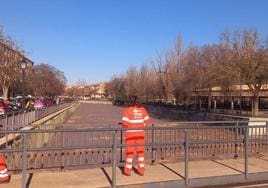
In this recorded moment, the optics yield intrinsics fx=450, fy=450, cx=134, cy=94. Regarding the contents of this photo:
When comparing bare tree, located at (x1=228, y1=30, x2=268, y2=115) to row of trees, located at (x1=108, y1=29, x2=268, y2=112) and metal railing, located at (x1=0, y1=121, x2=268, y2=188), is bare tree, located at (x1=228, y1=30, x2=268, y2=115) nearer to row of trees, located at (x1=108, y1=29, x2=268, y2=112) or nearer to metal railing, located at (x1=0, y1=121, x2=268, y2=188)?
row of trees, located at (x1=108, y1=29, x2=268, y2=112)

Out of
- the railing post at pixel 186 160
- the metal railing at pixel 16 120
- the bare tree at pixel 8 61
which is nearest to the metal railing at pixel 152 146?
the railing post at pixel 186 160

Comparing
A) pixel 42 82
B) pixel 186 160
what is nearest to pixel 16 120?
pixel 186 160

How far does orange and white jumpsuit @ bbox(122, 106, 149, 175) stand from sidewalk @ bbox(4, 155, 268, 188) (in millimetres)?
282

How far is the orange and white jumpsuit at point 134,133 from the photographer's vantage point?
9.45m

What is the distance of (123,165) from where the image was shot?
10.4 m

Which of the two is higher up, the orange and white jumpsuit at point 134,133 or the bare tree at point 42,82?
the bare tree at point 42,82

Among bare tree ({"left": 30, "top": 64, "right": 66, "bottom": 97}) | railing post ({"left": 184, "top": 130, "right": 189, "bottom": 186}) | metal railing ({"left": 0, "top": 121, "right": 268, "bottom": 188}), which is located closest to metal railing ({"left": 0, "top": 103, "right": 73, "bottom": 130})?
metal railing ({"left": 0, "top": 121, "right": 268, "bottom": 188})

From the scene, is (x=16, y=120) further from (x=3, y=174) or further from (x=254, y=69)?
(x=254, y=69)

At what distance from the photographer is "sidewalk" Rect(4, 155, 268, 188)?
29.0 feet

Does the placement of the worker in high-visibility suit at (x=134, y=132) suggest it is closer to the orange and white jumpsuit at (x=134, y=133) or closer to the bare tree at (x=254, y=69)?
the orange and white jumpsuit at (x=134, y=133)

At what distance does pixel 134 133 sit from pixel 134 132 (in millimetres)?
22

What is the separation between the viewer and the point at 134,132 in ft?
31.0

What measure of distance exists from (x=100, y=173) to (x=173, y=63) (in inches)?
2841

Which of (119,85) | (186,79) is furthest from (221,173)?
Answer: (119,85)
